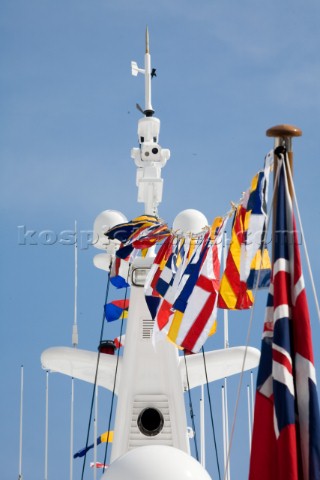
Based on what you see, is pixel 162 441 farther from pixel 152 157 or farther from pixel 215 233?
pixel 152 157

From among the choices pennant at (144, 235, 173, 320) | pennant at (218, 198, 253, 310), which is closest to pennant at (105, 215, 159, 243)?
pennant at (144, 235, 173, 320)

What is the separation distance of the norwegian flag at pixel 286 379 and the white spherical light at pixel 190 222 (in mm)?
7748

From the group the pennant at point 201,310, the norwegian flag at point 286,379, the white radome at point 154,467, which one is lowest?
the white radome at point 154,467

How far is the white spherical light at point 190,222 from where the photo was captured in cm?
1587

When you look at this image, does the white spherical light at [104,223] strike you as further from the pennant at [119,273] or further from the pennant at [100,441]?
the pennant at [100,441]

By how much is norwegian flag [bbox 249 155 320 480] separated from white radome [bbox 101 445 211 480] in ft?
8.63

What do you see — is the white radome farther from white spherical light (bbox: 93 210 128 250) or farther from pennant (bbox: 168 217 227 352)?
white spherical light (bbox: 93 210 128 250)

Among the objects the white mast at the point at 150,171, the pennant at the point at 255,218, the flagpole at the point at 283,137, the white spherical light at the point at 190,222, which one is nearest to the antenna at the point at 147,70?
the white mast at the point at 150,171

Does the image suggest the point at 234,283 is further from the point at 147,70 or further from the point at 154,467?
the point at 147,70

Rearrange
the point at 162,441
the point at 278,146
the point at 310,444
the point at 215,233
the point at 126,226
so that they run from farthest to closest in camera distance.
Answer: the point at 126,226 < the point at 162,441 < the point at 215,233 < the point at 278,146 < the point at 310,444

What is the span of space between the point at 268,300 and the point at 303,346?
1.79 feet

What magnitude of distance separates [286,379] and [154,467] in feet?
10.2

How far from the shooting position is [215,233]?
14.4 meters

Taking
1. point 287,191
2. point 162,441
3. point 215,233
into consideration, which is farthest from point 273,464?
point 162,441
